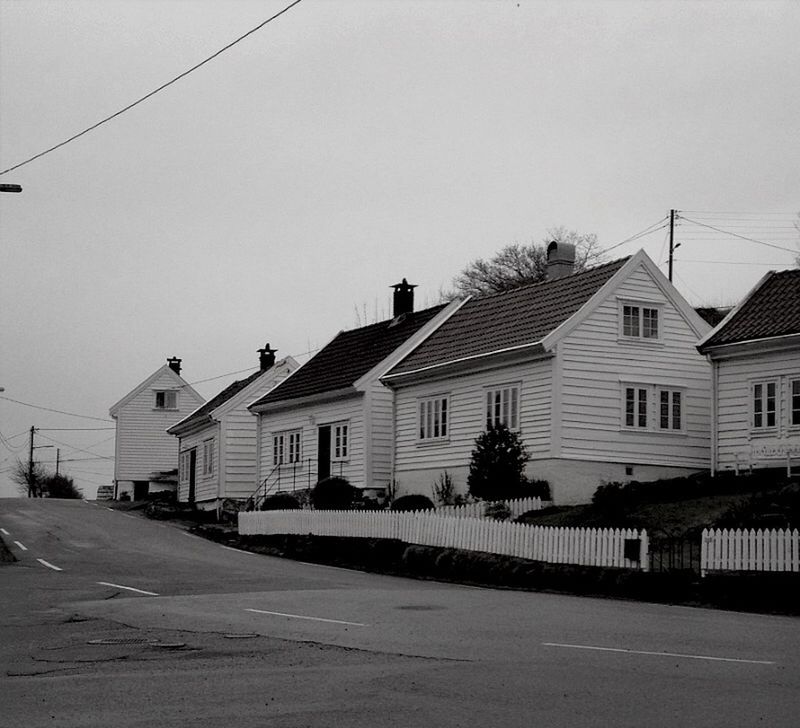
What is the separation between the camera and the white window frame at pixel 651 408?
35.8 m

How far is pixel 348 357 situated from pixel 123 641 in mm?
32271

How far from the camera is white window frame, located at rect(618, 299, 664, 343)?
3638cm

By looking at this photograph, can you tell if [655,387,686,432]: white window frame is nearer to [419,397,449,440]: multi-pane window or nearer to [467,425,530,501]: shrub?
[467,425,530,501]: shrub

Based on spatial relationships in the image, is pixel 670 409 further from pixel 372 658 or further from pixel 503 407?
pixel 372 658

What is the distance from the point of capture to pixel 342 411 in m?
44.6

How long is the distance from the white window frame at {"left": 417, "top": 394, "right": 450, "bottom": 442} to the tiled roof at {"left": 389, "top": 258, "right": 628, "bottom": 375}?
113cm

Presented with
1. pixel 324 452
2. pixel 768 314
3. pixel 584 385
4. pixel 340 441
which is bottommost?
pixel 324 452

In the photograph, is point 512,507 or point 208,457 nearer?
point 512,507

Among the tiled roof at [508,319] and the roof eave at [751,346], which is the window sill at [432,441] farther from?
the roof eave at [751,346]

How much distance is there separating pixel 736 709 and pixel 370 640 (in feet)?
18.5

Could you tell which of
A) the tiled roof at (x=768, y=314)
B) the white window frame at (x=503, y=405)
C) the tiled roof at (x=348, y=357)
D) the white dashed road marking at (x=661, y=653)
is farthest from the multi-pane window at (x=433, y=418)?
the white dashed road marking at (x=661, y=653)

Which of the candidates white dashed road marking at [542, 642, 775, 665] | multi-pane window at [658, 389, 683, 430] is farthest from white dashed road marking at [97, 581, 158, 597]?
multi-pane window at [658, 389, 683, 430]

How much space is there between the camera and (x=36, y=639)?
1568cm

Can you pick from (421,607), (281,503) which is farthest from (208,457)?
(421,607)
